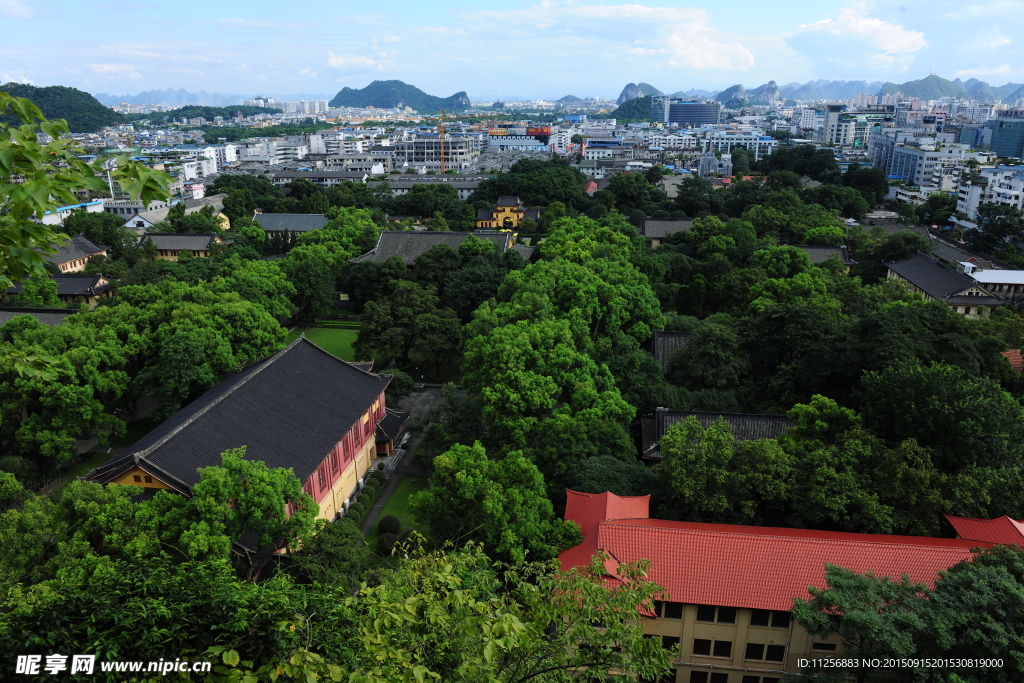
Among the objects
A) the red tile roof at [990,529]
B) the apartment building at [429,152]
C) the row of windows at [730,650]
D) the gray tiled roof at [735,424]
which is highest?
the apartment building at [429,152]

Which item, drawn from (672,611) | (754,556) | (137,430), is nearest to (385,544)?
(672,611)

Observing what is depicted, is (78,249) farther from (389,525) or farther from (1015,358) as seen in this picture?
(1015,358)

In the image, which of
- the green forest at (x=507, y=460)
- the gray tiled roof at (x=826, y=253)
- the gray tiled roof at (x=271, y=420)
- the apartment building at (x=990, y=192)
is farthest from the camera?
the apartment building at (x=990, y=192)

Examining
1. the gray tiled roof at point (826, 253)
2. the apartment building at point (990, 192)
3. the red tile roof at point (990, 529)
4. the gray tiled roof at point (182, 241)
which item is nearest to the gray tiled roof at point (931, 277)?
the gray tiled roof at point (826, 253)

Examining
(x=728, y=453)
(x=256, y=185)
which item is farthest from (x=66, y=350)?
(x=256, y=185)

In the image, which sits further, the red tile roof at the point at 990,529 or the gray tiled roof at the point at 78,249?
the gray tiled roof at the point at 78,249

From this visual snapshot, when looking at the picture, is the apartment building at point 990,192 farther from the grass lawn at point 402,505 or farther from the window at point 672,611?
the window at point 672,611
